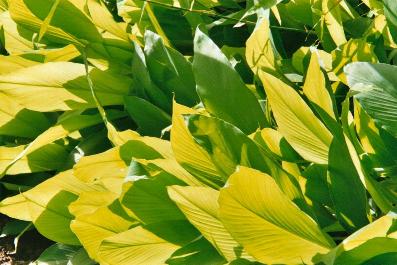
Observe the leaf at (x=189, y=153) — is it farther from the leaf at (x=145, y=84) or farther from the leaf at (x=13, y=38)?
the leaf at (x=13, y=38)

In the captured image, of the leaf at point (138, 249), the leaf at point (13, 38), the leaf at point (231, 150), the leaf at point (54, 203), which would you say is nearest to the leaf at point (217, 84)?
the leaf at point (231, 150)

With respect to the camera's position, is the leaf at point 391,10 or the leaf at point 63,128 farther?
the leaf at point 63,128

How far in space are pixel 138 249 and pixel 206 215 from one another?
0.54 feet

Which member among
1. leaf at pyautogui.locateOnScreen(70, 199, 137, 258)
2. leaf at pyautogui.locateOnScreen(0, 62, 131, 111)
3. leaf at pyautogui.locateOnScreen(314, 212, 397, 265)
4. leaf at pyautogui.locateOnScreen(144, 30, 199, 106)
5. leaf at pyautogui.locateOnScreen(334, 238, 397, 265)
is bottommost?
leaf at pyautogui.locateOnScreen(334, 238, 397, 265)

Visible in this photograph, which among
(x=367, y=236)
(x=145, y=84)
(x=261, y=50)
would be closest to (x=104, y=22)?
(x=145, y=84)

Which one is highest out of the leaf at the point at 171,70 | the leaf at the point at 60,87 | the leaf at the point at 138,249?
the leaf at the point at 60,87

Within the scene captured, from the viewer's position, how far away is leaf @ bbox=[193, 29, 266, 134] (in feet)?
3.61

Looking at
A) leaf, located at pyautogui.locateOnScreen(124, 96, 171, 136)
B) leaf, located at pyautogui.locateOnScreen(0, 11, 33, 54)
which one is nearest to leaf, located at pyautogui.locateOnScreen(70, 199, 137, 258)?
leaf, located at pyautogui.locateOnScreen(124, 96, 171, 136)

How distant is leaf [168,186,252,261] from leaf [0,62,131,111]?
50 cm

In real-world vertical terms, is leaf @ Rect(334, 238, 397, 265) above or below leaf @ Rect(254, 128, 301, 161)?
below

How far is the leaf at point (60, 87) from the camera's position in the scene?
141 cm

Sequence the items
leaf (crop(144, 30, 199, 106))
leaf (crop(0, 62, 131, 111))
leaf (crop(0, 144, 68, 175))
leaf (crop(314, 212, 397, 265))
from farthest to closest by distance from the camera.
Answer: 1. leaf (crop(0, 144, 68, 175))
2. leaf (crop(0, 62, 131, 111))
3. leaf (crop(144, 30, 199, 106))
4. leaf (crop(314, 212, 397, 265))

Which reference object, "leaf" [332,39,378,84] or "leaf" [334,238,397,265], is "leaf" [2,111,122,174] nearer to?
"leaf" [332,39,378,84]

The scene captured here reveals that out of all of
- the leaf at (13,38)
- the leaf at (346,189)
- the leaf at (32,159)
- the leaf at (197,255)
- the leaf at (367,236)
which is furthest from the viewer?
the leaf at (13,38)
